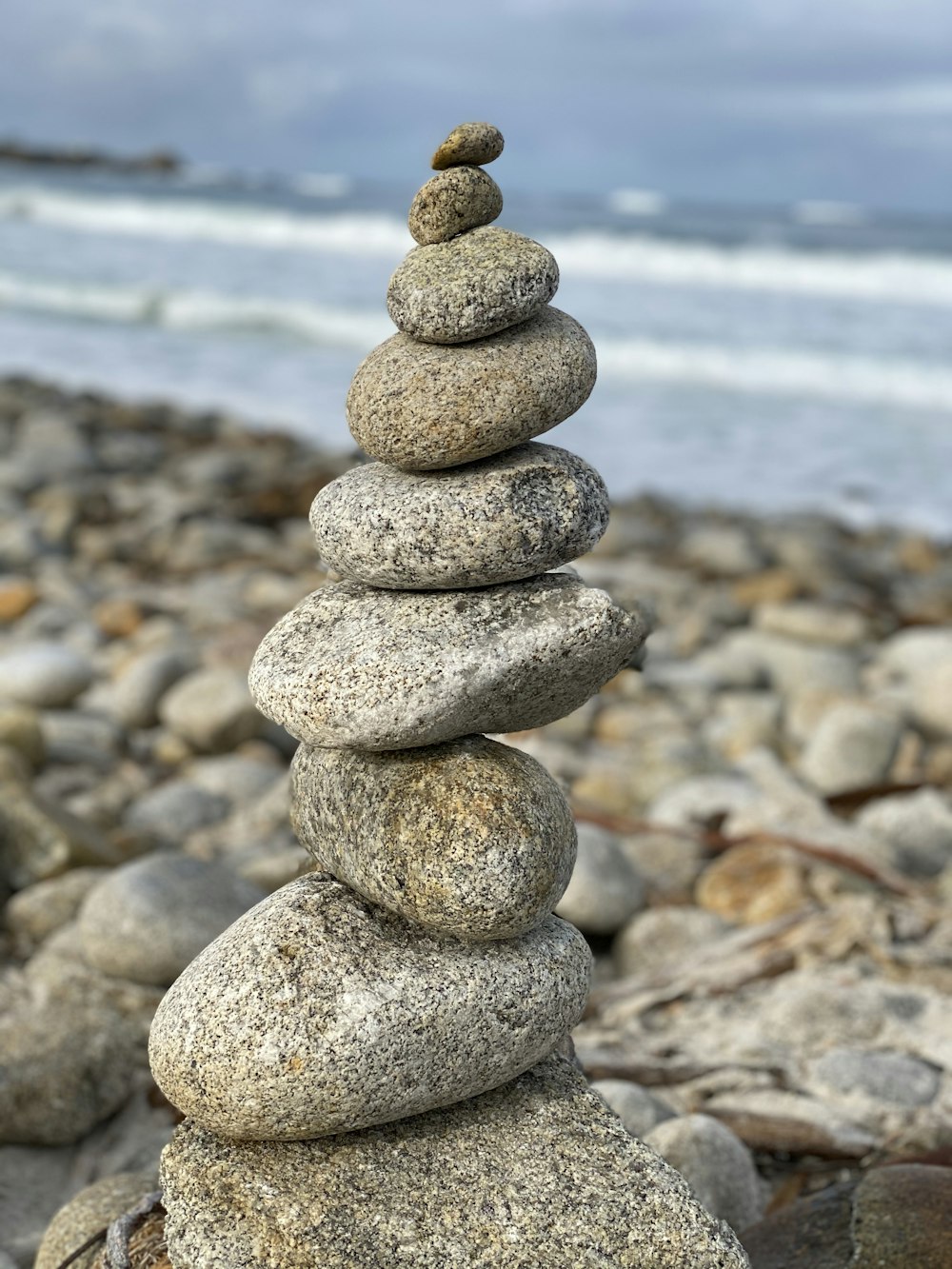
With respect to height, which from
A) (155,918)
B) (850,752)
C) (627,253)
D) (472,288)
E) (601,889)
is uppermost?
(472,288)

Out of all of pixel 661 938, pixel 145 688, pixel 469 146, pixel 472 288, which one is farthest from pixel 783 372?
pixel 472 288

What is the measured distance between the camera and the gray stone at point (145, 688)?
8031 mm

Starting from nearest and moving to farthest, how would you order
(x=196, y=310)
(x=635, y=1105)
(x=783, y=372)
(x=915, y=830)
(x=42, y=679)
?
(x=635, y=1105) → (x=915, y=830) → (x=42, y=679) → (x=783, y=372) → (x=196, y=310)

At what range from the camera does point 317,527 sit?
2920 millimetres

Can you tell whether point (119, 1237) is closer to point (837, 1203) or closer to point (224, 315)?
point (837, 1203)

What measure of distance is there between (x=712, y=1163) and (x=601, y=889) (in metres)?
Result: 1.78

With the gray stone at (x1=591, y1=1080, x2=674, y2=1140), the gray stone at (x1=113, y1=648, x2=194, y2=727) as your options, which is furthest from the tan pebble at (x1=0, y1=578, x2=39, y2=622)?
the gray stone at (x1=591, y1=1080, x2=674, y2=1140)

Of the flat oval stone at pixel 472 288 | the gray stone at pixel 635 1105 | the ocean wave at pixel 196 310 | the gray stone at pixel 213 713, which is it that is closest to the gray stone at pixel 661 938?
the gray stone at pixel 635 1105

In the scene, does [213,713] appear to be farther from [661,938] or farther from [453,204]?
[453,204]

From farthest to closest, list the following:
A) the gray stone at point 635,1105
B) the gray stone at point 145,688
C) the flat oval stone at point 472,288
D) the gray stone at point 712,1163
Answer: the gray stone at point 145,688 < the gray stone at point 635,1105 < the gray stone at point 712,1163 < the flat oval stone at point 472,288

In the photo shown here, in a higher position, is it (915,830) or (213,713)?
(915,830)

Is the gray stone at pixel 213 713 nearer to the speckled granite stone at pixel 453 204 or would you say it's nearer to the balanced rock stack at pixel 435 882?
the balanced rock stack at pixel 435 882

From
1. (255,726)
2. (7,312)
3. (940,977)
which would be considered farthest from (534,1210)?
(7,312)

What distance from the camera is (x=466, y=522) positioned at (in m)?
2.72
